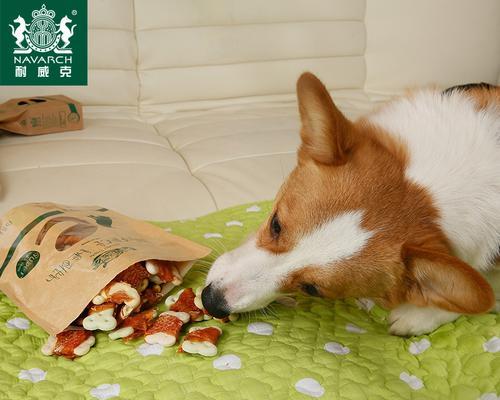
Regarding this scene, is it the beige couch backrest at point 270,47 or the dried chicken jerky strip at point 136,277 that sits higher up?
the beige couch backrest at point 270,47

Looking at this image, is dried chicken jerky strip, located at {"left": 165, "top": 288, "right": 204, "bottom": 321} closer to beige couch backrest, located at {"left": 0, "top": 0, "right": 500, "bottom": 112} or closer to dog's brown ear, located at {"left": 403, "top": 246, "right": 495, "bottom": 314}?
dog's brown ear, located at {"left": 403, "top": 246, "right": 495, "bottom": 314}

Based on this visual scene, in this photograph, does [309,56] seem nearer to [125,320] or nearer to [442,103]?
[442,103]

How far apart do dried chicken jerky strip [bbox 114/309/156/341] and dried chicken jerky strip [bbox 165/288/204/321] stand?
6 cm

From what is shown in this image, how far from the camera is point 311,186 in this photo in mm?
1237

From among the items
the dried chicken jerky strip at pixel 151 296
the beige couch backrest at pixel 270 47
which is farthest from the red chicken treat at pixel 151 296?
the beige couch backrest at pixel 270 47

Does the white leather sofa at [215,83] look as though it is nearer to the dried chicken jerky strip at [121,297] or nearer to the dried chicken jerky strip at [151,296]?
the dried chicken jerky strip at [151,296]

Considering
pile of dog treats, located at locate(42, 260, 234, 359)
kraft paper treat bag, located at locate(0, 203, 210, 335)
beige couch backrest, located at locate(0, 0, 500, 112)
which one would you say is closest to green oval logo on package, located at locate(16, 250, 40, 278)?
kraft paper treat bag, located at locate(0, 203, 210, 335)

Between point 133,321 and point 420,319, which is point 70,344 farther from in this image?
point 420,319

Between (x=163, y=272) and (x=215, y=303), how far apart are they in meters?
0.19

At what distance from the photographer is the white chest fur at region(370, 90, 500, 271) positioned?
3.99ft

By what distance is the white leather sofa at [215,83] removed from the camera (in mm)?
2008

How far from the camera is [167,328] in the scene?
1.23 metres

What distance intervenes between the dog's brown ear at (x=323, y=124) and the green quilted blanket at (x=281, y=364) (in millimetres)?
387

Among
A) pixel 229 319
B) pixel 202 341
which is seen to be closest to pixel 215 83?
pixel 229 319
